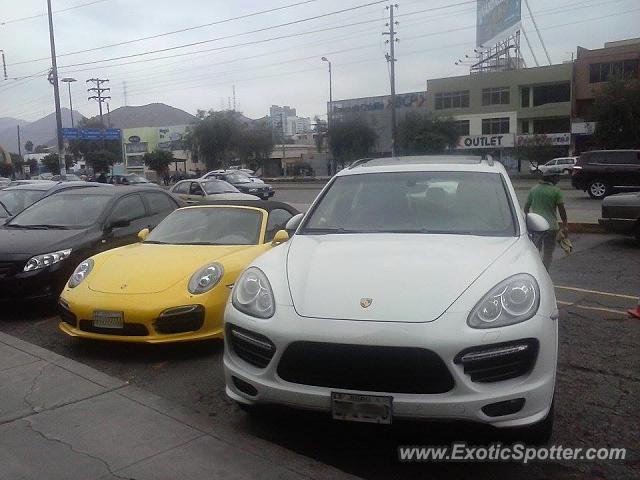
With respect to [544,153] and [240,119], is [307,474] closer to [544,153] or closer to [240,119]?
[544,153]

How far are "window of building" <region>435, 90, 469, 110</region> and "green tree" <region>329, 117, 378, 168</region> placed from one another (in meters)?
8.39

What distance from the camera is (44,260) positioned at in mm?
6770

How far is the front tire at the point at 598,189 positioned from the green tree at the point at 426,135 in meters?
25.5

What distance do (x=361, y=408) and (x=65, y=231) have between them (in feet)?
17.4

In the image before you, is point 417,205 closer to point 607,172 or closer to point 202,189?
point 202,189

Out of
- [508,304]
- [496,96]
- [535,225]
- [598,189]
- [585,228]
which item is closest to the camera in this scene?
[508,304]

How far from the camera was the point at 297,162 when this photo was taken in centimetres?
7025

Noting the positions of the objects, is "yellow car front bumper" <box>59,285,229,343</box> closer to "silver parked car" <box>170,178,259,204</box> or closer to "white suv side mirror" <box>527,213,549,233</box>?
"white suv side mirror" <box>527,213,549,233</box>

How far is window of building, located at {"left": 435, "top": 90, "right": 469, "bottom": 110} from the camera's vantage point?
59375 millimetres

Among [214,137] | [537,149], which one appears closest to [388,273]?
[537,149]

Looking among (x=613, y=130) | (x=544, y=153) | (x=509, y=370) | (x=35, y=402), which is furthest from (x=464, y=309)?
(x=544, y=153)

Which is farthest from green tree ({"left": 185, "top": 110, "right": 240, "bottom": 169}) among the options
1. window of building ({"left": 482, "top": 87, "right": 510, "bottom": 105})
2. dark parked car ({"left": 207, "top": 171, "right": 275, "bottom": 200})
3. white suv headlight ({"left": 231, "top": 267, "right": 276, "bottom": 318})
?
white suv headlight ({"left": 231, "top": 267, "right": 276, "bottom": 318})

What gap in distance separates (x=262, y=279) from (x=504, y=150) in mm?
56097

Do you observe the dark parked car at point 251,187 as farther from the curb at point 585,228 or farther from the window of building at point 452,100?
→ the window of building at point 452,100
